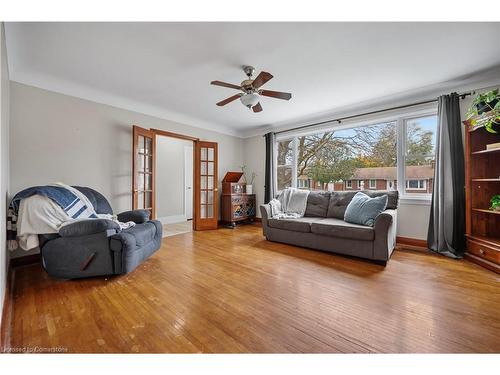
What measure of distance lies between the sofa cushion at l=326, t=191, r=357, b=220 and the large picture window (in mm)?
576

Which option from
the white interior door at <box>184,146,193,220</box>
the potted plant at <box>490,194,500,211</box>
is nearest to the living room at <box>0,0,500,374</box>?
the potted plant at <box>490,194,500,211</box>

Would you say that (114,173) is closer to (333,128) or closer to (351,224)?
(351,224)

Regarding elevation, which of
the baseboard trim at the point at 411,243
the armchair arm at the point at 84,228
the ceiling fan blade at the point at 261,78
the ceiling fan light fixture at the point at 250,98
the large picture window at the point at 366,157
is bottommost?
the baseboard trim at the point at 411,243

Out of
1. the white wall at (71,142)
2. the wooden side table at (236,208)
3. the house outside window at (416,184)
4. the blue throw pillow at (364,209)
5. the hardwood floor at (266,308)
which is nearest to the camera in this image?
the hardwood floor at (266,308)

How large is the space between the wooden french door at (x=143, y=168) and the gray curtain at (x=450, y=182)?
177 inches

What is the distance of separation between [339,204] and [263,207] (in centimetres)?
129

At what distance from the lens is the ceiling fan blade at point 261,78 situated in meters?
2.14

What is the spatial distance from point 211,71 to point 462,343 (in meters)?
3.27

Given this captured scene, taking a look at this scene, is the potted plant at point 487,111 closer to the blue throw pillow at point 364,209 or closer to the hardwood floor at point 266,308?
the blue throw pillow at point 364,209

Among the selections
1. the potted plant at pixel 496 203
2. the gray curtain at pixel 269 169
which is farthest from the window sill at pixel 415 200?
the gray curtain at pixel 269 169

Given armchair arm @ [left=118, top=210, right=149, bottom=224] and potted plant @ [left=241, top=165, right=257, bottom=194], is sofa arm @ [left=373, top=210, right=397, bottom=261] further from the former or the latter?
potted plant @ [left=241, top=165, right=257, bottom=194]

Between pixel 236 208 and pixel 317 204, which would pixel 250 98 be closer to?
pixel 317 204

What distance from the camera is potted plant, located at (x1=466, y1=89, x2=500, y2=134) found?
234 cm

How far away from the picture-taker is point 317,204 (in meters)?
3.86
